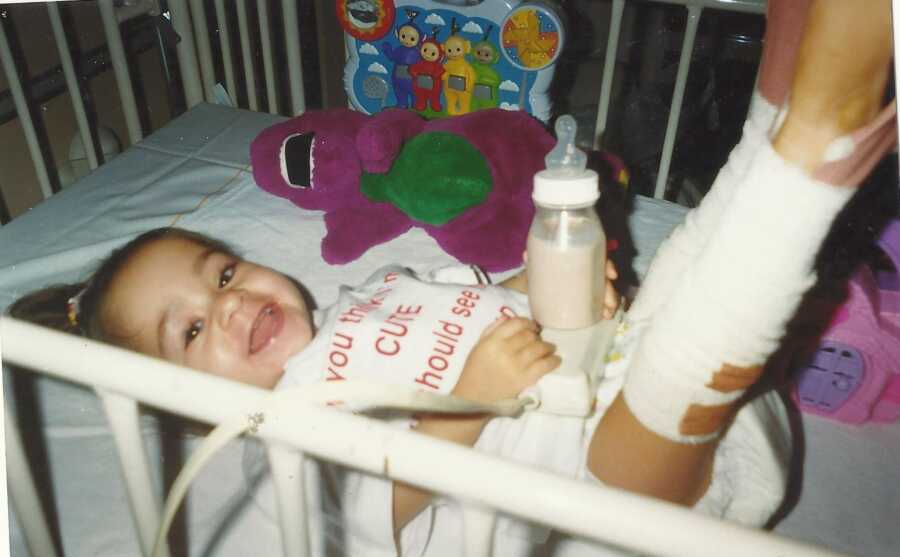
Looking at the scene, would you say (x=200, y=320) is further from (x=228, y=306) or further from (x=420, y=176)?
(x=420, y=176)

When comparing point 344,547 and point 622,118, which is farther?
point 622,118

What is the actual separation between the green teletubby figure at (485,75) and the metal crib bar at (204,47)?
1.86ft

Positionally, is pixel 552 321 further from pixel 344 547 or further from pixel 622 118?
pixel 622 118

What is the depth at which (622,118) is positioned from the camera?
1727 mm

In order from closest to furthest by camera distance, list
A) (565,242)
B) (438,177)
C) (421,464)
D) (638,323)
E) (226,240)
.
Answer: (421,464) → (565,242) → (638,323) → (438,177) → (226,240)

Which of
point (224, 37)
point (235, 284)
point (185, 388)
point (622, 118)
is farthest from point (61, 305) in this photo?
point (622, 118)

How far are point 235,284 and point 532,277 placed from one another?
393mm

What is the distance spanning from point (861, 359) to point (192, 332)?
2.60 ft

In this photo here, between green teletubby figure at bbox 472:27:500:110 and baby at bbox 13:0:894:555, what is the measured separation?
20.9 inches

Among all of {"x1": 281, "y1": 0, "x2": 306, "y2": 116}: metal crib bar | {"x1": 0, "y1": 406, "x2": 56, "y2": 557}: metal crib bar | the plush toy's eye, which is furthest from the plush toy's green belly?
{"x1": 0, "y1": 406, "x2": 56, "y2": 557}: metal crib bar

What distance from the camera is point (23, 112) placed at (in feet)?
3.70

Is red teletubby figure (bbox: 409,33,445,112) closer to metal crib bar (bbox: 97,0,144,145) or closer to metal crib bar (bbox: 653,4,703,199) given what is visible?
metal crib bar (bbox: 653,4,703,199)

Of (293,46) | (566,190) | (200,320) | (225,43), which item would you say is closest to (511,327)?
(566,190)

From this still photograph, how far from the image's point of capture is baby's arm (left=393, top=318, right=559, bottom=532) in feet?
1.90
